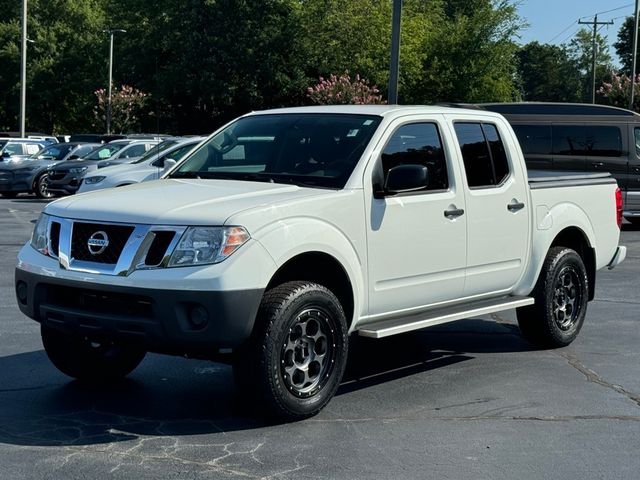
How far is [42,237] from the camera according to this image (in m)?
6.29

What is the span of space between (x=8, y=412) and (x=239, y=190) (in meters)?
1.85

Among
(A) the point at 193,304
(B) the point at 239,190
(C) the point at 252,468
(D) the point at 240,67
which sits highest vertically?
(D) the point at 240,67

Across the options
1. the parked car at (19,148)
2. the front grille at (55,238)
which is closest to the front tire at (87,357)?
the front grille at (55,238)

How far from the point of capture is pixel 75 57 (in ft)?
234

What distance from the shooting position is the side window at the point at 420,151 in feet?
22.6

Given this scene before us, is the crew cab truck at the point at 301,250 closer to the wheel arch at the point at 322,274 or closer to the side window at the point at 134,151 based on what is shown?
the wheel arch at the point at 322,274

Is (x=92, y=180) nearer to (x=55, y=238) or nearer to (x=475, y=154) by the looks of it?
(x=475, y=154)

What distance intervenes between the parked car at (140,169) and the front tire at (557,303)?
1040cm

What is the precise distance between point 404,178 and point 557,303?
2465 mm

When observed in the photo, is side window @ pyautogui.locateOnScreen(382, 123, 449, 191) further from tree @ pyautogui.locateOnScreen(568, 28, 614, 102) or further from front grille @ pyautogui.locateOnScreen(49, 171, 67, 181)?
tree @ pyautogui.locateOnScreen(568, 28, 614, 102)

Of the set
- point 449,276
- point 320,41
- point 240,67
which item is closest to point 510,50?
point 320,41

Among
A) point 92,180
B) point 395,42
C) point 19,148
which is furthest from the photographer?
point 19,148

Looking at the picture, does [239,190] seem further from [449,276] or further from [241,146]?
[449,276]

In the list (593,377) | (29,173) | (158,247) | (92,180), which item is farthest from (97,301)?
(29,173)
